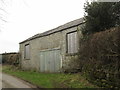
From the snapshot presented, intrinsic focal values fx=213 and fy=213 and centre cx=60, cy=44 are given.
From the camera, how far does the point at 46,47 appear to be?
2469cm

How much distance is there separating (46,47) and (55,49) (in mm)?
2395

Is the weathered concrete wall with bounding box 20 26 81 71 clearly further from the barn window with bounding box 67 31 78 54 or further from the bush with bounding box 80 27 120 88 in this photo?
the bush with bounding box 80 27 120 88

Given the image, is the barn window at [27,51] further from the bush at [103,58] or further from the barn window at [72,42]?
the bush at [103,58]

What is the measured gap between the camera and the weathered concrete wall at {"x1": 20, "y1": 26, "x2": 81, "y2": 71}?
20.6 metres

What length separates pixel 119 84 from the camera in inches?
437

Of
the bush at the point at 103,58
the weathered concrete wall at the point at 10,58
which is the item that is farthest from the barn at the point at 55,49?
the weathered concrete wall at the point at 10,58

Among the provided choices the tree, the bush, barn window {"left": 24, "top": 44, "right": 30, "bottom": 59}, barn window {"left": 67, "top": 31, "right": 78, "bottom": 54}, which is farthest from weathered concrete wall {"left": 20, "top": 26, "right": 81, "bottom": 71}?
the bush

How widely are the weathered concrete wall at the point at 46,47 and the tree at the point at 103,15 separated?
3501 millimetres

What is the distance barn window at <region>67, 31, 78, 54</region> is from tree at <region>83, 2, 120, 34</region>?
13.0ft

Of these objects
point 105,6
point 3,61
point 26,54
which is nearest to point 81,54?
point 105,6

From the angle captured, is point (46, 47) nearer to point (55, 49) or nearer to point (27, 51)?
point (55, 49)

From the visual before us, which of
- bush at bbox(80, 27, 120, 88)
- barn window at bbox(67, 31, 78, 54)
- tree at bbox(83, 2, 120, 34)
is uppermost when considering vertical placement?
tree at bbox(83, 2, 120, 34)

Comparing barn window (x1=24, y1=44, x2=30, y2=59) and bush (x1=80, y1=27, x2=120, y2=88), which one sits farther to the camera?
barn window (x1=24, y1=44, x2=30, y2=59)

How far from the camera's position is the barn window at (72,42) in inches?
774
